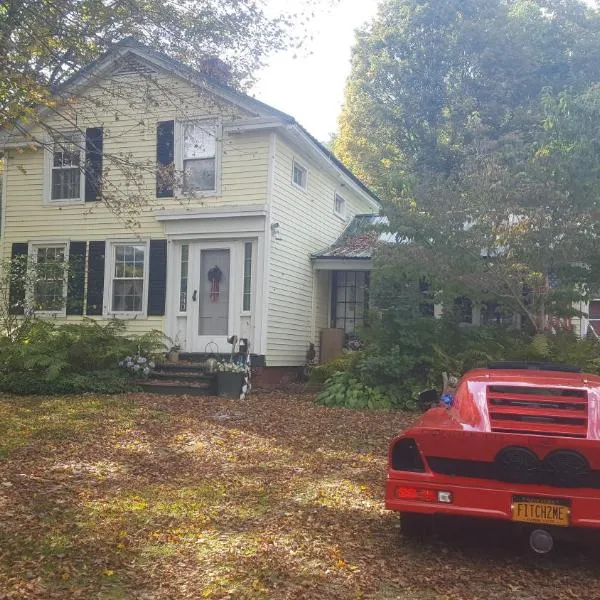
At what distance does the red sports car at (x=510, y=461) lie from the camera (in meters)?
3.97

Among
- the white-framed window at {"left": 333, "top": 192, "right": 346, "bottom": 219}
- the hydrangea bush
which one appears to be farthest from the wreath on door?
the white-framed window at {"left": 333, "top": 192, "right": 346, "bottom": 219}

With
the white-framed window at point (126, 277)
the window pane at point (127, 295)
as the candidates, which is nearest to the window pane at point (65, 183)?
the white-framed window at point (126, 277)

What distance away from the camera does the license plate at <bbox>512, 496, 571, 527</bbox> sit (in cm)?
395

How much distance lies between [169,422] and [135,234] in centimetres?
576

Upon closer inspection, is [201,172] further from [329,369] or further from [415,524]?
[415,524]

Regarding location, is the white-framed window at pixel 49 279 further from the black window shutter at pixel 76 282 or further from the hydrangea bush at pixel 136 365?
the hydrangea bush at pixel 136 365

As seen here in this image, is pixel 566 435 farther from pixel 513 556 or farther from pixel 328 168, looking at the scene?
pixel 328 168

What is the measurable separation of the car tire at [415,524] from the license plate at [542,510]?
29.7 inches

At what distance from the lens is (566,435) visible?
13.8 ft

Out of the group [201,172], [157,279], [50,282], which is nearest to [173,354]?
[157,279]

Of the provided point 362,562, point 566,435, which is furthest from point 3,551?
point 566,435

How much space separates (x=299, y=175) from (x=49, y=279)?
20.3 feet

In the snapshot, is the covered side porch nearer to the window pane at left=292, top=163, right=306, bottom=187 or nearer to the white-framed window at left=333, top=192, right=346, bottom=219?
the white-framed window at left=333, top=192, right=346, bottom=219

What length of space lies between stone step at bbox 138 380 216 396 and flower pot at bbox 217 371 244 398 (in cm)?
20
